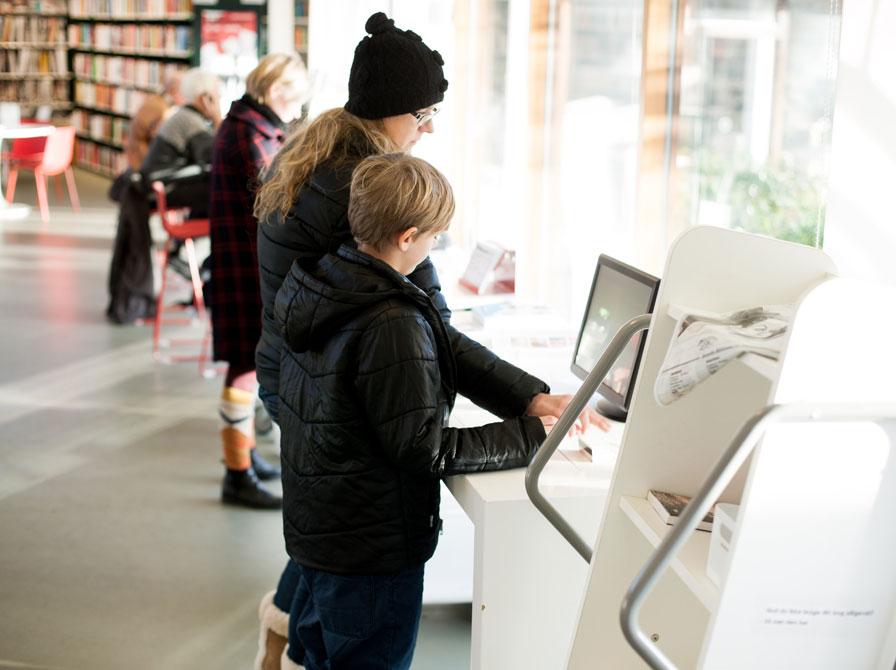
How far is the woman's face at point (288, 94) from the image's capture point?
383 centimetres

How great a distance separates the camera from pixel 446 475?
221cm

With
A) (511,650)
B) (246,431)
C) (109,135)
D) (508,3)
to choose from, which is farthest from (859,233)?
(109,135)

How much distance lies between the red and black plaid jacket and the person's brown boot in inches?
48.9

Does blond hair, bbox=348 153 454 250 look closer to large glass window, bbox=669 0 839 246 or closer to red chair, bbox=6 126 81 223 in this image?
large glass window, bbox=669 0 839 246

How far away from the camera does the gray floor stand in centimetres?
315

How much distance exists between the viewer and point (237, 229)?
375cm

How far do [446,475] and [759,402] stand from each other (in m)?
0.68

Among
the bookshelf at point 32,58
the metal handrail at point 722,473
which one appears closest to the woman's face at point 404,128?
the metal handrail at point 722,473

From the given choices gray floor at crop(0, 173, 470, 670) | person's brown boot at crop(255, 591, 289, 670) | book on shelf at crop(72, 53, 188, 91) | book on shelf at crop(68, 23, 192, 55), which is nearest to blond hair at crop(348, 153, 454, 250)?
person's brown boot at crop(255, 591, 289, 670)

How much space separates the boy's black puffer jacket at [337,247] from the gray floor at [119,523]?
3.07 feet

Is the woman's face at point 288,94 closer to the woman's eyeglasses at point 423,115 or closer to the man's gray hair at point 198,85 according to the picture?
the woman's eyeglasses at point 423,115

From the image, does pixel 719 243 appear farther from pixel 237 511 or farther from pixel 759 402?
pixel 237 511

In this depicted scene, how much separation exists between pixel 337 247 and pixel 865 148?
1075 millimetres

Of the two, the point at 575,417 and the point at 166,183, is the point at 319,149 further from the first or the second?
the point at 166,183
